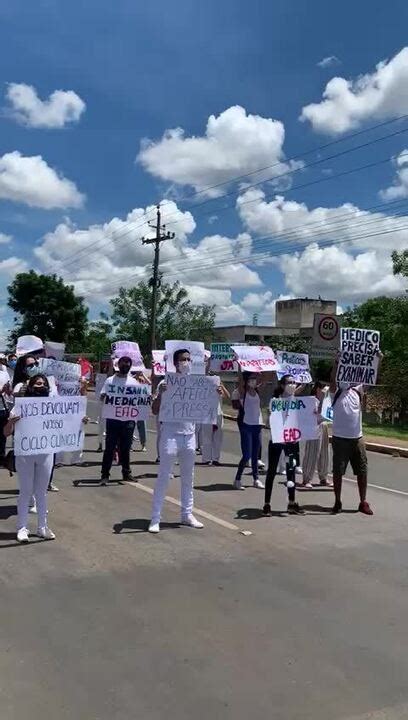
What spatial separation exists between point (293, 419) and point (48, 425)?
305 centimetres

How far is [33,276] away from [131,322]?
11906 mm

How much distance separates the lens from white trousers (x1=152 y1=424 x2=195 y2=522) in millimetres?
7230

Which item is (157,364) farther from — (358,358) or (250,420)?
(358,358)

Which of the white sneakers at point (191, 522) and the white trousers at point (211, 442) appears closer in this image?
the white sneakers at point (191, 522)

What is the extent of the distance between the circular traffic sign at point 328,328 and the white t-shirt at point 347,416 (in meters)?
9.65

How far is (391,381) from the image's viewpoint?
85.3 ft

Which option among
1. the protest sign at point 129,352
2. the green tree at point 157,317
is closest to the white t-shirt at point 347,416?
the protest sign at point 129,352

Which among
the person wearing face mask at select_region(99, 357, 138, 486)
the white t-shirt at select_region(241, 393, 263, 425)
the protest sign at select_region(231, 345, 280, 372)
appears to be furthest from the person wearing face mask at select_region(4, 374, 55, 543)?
the protest sign at select_region(231, 345, 280, 372)

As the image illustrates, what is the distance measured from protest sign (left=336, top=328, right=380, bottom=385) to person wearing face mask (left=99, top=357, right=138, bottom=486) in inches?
124

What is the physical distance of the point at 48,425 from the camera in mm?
7004

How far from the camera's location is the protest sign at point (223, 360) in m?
13.7

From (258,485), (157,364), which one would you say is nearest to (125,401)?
(258,485)

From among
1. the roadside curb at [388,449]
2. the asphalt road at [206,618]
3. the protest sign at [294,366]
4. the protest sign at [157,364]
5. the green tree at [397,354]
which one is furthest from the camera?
the green tree at [397,354]

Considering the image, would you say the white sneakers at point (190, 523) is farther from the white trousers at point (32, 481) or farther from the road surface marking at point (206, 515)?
the white trousers at point (32, 481)
